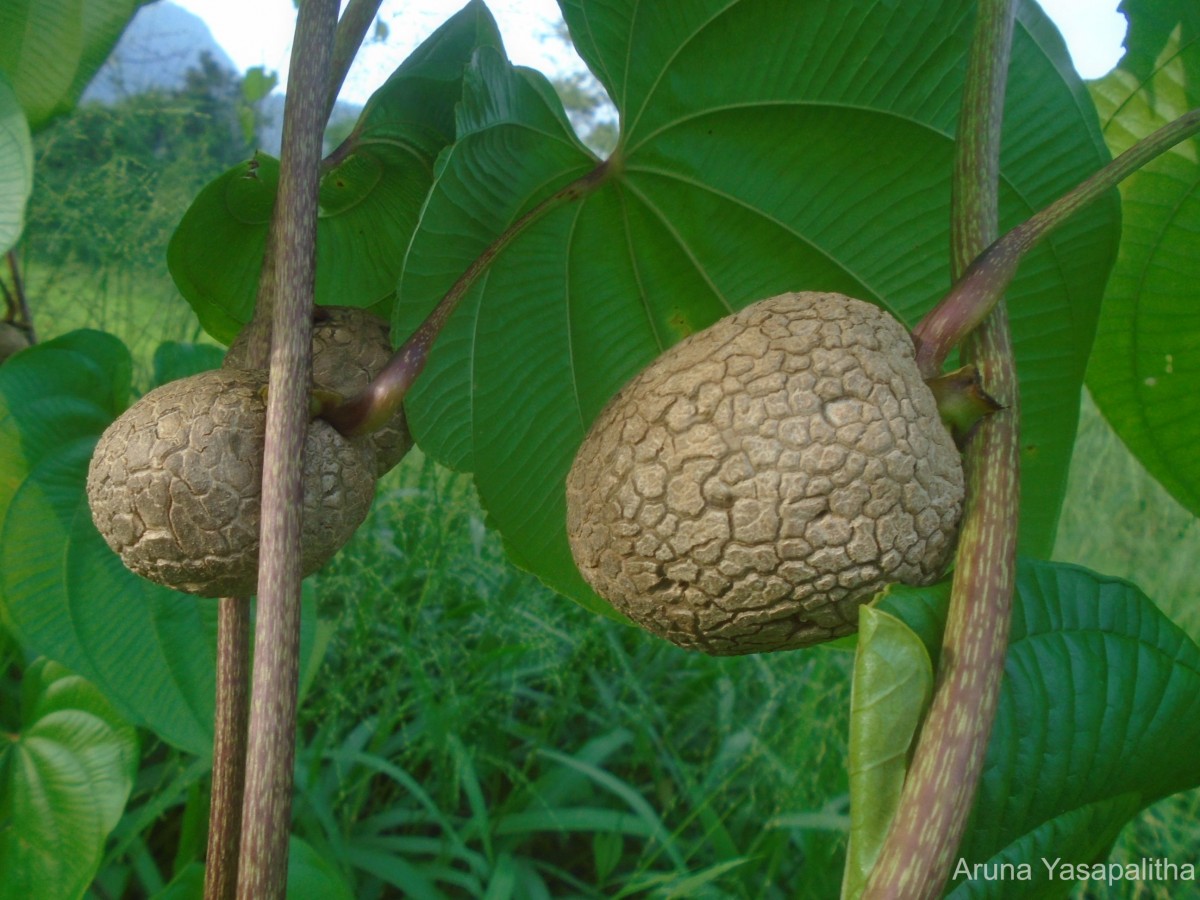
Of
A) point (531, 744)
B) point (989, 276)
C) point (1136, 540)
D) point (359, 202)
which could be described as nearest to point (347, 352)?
point (359, 202)

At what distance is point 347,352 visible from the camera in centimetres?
59

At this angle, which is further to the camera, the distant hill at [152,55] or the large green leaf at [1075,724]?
the distant hill at [152,55]

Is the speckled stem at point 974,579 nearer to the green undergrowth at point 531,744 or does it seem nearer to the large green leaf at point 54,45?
the large green leaf at point 54,45

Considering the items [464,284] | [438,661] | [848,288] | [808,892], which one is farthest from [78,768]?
[808,892]

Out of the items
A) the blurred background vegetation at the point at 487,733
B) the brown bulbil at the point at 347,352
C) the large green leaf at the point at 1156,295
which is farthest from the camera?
the blurred background vegetation at the point at 487,733

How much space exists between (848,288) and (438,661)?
46.5 inches

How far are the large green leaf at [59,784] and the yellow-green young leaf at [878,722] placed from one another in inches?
32.6

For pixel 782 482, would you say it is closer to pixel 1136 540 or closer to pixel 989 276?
pixel 989 276

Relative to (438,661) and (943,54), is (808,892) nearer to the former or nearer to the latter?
(438,661)

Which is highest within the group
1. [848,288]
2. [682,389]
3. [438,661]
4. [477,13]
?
[477,13]

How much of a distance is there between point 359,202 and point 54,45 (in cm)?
29

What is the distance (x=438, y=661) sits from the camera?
1673 mm

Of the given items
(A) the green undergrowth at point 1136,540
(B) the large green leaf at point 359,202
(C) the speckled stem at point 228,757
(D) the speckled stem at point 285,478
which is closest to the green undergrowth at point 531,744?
(A) the green undergrowth at point 1136,540

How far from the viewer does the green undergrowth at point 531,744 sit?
1.52 metres
